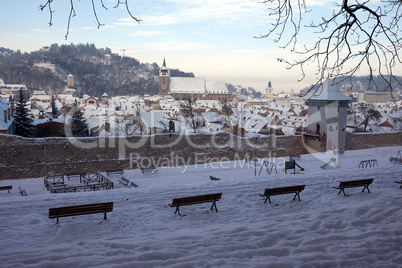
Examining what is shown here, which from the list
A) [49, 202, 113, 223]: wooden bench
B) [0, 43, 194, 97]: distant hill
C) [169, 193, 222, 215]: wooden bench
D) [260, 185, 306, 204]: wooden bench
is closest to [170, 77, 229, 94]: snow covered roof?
[0, 43, 194, 97]: distant hill

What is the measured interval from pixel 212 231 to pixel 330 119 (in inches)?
735

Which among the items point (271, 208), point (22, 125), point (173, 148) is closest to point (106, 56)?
point (22, 125)

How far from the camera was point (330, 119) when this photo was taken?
21.5m

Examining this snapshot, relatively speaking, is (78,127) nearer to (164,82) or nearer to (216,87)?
(216,87)

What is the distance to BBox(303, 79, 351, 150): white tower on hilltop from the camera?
21297mm

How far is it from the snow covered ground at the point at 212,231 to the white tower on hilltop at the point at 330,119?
41.8ft

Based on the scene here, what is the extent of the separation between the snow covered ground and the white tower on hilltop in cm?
1274

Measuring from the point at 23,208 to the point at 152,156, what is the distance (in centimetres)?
1001

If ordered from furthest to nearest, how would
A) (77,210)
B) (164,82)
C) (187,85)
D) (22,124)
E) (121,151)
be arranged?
(164,82), (187,85), (22,124), (121,151), (77,210)

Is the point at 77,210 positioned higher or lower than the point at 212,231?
higher

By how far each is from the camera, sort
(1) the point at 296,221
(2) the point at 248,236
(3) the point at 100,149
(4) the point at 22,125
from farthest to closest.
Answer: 1. (4) the point at 22,125
2. (3) the point at 100,149
3. (1) the point at 296,221
4. (2) the point at 248,236

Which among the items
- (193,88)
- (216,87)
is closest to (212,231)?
(193,88)

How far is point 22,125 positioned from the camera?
998 inches

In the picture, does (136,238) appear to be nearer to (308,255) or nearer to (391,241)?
(308,255)
